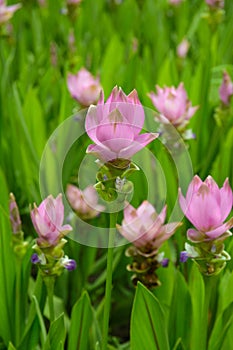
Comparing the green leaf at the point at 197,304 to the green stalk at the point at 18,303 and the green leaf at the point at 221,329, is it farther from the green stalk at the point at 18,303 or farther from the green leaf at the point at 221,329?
the green stalk at the point at 18,303

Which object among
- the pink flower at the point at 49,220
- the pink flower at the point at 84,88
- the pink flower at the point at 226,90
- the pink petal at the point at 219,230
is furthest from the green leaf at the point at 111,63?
the pink petal at the point at 219,230

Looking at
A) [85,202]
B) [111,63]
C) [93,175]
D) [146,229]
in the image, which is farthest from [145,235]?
[111,63]

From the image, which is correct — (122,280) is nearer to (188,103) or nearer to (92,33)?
(188,103)

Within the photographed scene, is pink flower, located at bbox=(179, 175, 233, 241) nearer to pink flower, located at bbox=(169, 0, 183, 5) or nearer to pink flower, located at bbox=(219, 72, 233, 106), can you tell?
pink flower, located at bbox=(219, 72, 233, 106)

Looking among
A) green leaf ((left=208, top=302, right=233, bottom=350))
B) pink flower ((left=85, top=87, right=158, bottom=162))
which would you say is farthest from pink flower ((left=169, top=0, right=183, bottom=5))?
pink flower ((left=85, top=87, right=158, bottom=162))

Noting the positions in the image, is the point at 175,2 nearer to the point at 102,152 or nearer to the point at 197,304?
the point at 197,304

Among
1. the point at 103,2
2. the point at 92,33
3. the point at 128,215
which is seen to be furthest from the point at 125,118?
the point at 103,2

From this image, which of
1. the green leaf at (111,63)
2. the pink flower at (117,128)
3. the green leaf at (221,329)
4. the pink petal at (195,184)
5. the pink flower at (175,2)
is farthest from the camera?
the pink flower at (175,2)
